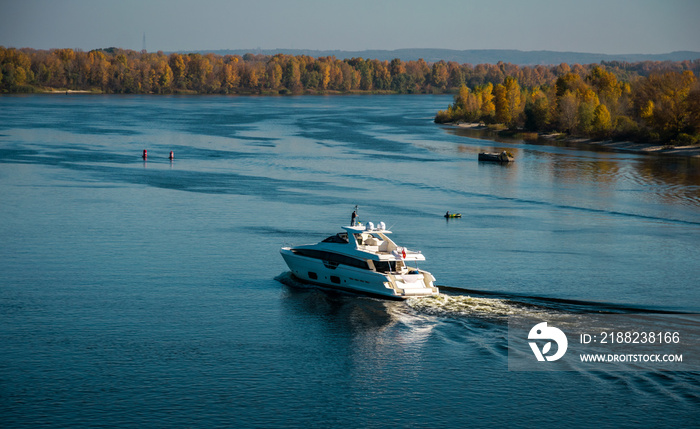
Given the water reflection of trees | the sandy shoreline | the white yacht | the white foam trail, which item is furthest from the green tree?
the white foam trail

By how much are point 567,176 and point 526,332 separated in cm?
7214

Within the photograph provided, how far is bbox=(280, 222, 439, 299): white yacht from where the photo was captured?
43.4 m

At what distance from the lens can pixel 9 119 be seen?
18012 cm

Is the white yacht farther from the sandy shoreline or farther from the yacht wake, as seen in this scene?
the sandy shoreline

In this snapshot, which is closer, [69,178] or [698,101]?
[69,178]

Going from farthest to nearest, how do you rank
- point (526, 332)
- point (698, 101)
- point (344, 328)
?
1. point (698, 101)
2. point (344, 328)
3. point (526, 332)

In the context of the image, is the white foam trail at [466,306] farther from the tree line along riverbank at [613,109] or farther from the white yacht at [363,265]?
the tree line along riverbank at [613,109]

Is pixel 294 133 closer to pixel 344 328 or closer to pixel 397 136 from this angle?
pixel 397 136

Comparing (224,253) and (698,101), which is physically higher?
(698,101)

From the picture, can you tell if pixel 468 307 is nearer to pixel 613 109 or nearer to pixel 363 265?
pixel 363 265

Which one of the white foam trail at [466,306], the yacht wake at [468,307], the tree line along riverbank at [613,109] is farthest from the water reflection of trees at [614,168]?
the white foam trail at [466,306]

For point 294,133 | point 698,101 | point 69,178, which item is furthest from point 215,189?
point 698,101

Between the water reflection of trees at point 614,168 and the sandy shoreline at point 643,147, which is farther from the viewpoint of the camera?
the sandy shoreline at point 643,147

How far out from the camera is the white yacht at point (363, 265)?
142 ft
